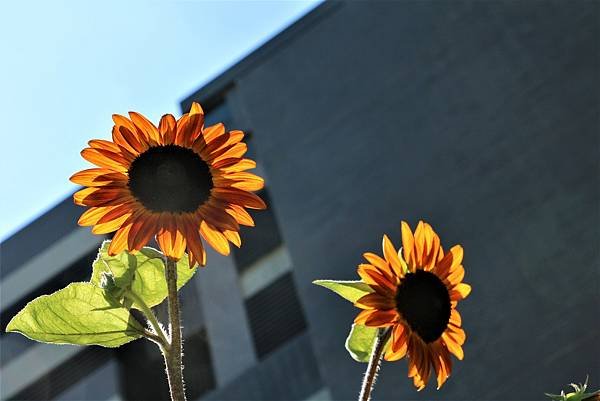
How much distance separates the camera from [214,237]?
1.81 feet

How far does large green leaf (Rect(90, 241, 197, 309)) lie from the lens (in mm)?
541

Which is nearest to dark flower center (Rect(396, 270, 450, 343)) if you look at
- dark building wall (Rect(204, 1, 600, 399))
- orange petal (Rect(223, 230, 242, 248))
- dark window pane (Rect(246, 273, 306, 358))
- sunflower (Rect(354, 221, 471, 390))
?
sunflower (Rect(354, 221, 471, 390))

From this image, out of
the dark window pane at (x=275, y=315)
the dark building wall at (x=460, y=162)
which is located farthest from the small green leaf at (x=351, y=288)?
the dark window pane at (x=275, y=315)

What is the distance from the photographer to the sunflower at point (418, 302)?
556 millimetres

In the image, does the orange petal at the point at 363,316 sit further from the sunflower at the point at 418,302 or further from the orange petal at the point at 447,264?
the orange petal at the point at 447,264

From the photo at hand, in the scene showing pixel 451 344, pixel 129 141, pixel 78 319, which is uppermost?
pixel 129 141

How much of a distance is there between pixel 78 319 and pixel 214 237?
0.11 m

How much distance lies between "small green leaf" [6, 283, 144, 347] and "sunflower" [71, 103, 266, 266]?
0.05 m

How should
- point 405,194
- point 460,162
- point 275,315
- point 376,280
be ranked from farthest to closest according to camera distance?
point 275,315 → point 405,194 → point 460,162 → point 376,280

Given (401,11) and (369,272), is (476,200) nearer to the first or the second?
(401,11)

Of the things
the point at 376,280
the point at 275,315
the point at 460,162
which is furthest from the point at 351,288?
the point at 275,315

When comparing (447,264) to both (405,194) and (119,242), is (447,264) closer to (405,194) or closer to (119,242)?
(119,242)

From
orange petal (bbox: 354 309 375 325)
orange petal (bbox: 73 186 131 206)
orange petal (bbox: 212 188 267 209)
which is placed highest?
orange petal (bbox: 73 186 131 206)

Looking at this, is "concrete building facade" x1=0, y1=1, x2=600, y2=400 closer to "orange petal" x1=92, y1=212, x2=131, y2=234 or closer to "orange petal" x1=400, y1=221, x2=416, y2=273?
"orange petal" x1=400, y1=221, x2=416, y2=273
